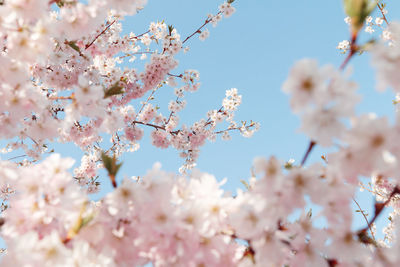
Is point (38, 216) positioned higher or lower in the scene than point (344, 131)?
higher

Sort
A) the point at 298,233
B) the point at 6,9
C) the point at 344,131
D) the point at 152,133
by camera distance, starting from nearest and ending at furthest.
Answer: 1. the point at 344,131
2. the point at 298,233
3. the point at 6,9
4. the point at 152,133

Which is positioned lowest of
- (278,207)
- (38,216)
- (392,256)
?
(392,256)

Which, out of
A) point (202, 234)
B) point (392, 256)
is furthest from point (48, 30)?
point (392, 256)

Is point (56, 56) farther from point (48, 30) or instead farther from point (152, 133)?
point (152, 133)

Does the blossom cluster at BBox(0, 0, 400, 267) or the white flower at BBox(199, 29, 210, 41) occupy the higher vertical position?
the white flower at BBox(199, 29, 210, 41)

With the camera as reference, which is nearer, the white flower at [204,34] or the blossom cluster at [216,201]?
the blossom cluster at [216,201]

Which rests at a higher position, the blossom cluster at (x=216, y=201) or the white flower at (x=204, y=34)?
the white flower at (x=204, y=34)

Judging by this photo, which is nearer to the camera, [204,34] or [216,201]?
[216,201]

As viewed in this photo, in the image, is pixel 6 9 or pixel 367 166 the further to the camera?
pixel 6 9

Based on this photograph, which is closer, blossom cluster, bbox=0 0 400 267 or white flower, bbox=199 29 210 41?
blossom cluster, bbox=0 0 400 267

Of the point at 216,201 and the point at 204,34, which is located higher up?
the point at 204,34

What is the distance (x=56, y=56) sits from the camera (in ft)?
14.8

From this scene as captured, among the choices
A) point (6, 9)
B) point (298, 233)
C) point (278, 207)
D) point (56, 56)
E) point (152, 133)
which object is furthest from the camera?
point (152, 133)

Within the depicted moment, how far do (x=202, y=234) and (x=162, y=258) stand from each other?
0.29 metres
